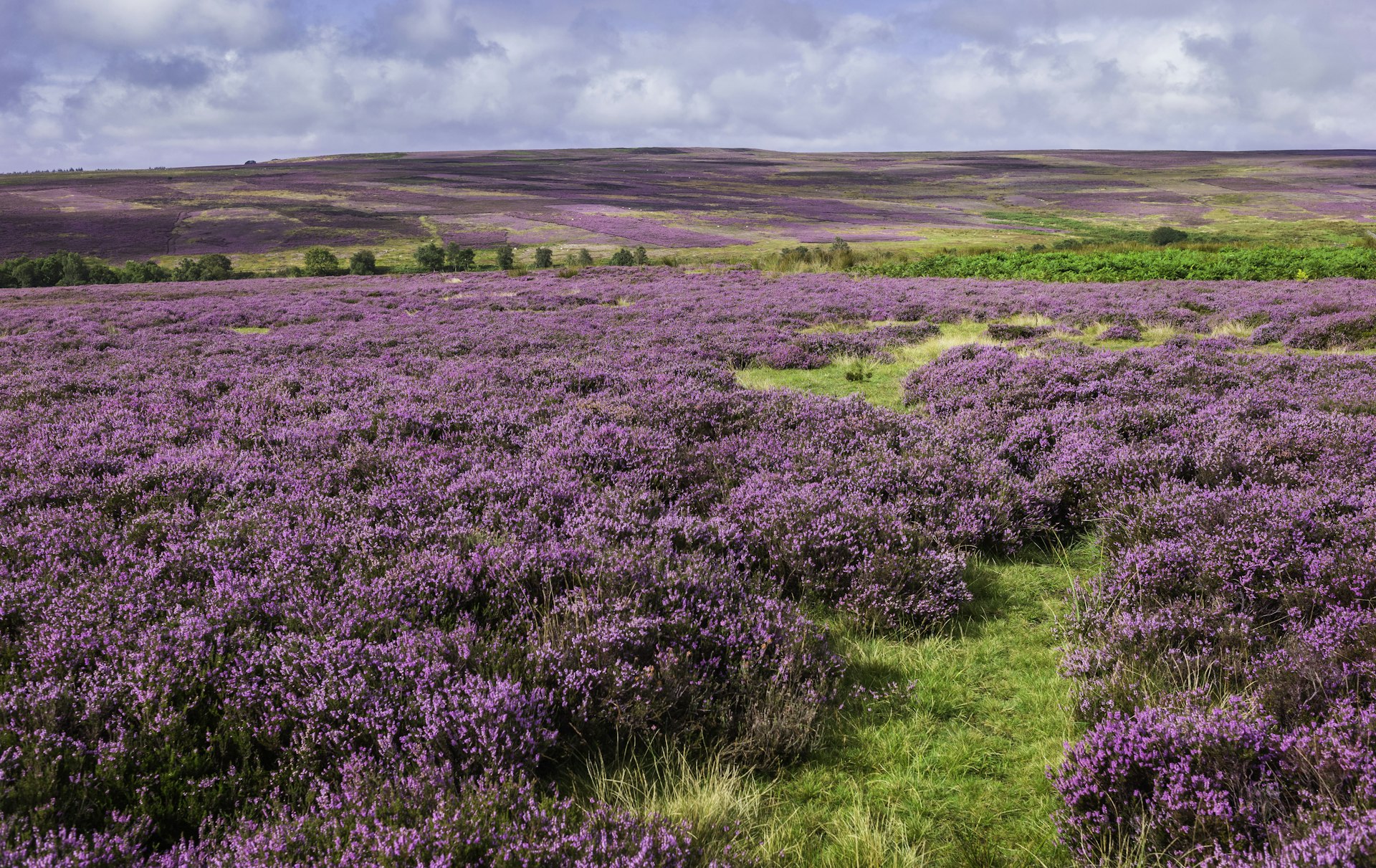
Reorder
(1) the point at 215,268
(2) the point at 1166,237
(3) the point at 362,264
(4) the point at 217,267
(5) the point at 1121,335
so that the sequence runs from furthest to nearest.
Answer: (2) the point at 1166,237 < (3) the point at 362,264 < (4) the point at 217,267 < (1) the point at 215,268 < (5) the point at 1121,335

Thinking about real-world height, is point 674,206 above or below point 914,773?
above

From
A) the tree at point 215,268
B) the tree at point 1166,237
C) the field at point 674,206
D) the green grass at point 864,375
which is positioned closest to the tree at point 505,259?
the field at point 674,206

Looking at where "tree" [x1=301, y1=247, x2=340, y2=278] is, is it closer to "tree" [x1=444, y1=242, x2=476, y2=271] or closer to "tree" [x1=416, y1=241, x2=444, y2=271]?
"tree" [x1=416, y1=241, x2=444, y2=271]

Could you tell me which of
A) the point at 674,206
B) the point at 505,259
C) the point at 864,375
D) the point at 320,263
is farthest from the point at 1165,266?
the point at 674,206

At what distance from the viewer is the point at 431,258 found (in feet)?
145

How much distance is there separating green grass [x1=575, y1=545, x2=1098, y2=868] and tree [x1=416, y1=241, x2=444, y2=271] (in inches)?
1802

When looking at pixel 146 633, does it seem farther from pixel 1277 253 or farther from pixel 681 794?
pixel 1277 253

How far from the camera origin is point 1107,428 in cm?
685

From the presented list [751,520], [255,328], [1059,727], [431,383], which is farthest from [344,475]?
[255,328]

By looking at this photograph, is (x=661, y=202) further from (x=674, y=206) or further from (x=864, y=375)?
(x=864, y=375)

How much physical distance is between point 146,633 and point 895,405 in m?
8.71

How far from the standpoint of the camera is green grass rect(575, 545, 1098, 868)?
8.16 ft

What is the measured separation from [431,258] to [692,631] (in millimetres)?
45885

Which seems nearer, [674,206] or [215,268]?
[215,268]
